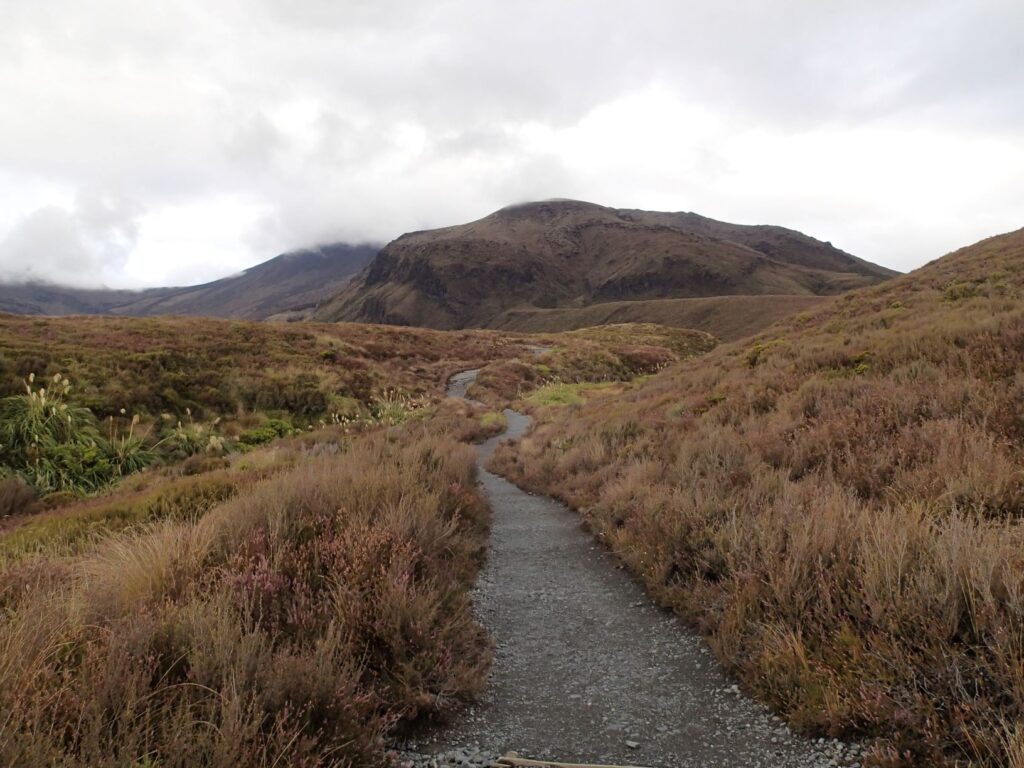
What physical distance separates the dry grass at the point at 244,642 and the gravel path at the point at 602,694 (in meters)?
0.34

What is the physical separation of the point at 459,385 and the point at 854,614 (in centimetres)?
3186

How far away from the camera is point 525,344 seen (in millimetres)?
59844

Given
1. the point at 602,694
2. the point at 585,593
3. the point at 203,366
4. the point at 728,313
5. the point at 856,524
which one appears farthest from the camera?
the point at 728,313

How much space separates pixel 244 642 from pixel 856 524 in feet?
Result: 15.5

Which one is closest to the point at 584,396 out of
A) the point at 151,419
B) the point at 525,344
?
the point at 151,419

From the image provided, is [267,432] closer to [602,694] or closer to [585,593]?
[585,593]

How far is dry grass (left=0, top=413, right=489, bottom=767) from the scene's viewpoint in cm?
250

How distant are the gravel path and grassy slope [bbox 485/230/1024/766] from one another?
23 centimetres

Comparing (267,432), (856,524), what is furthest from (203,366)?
(856,524)

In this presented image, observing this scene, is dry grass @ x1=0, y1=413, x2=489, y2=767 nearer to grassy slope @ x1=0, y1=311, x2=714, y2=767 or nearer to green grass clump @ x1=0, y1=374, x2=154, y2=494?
grassy slope @ x1=0, y1=311, x2=714, y2=767

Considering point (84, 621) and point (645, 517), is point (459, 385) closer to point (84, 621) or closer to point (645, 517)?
point (645, 517)

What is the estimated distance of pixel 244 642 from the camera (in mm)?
3018

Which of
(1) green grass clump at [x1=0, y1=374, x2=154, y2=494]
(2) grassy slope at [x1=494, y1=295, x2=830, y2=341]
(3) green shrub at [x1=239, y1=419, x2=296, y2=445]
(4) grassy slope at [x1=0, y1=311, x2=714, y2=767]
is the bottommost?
(3) green shrub at [x1=239, y1=419, x2=296, y2=445]

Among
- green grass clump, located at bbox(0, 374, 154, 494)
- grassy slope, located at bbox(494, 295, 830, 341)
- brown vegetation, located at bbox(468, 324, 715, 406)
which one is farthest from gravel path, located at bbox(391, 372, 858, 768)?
grassy slope, located at bbox(494, 295, 830, 341)
